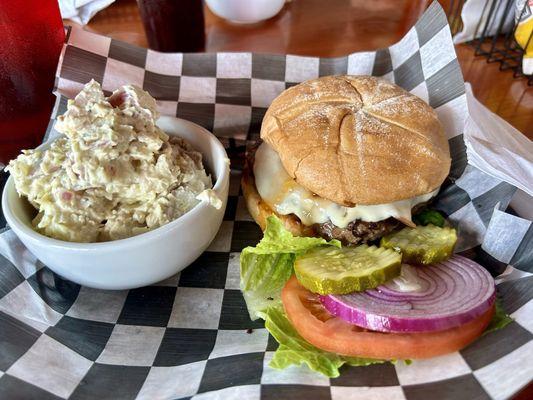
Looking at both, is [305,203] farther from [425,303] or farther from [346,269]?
[425,303]

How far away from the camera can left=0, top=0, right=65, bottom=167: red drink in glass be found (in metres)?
1.52

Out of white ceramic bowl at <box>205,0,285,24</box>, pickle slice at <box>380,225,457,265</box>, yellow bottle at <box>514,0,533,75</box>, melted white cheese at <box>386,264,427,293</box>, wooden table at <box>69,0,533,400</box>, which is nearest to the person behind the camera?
melted white cheese at <box>386,264,427,293</box>

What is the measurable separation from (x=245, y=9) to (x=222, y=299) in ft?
6.40

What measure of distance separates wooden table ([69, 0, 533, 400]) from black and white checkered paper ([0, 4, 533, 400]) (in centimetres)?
74

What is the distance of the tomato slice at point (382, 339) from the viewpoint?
1061 mm

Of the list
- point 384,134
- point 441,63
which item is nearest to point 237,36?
point 441,63

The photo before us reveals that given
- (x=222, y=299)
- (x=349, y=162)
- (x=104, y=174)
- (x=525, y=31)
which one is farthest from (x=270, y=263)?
(x=525, y=31)

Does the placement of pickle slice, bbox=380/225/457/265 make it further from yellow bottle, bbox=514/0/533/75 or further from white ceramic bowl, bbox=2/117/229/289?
yellow bottle, bbox=514/0/533/75

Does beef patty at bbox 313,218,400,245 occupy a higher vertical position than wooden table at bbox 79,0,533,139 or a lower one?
higher

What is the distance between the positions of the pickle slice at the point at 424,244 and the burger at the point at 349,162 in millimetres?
44

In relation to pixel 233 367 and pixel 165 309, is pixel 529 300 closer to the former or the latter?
pixel 233 367

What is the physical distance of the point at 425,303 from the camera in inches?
44.6

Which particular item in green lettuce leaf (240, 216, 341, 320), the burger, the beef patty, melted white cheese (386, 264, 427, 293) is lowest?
green lettuce leaf (240, 216, 341, 320)

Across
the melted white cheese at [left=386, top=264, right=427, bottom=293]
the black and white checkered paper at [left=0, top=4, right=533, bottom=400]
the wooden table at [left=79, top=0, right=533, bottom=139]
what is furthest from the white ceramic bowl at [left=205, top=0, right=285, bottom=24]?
the melted white cheese at [left=386, top=264, right=427, bottom=293]
